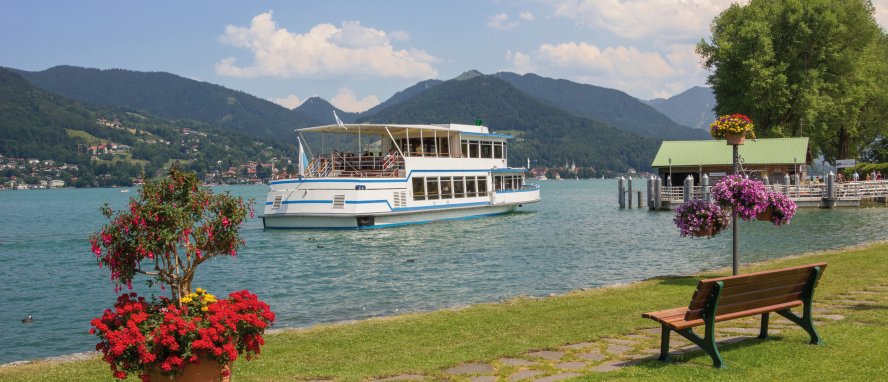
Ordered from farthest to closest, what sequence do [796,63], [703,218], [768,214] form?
1. [796,63]
2. [703,218]
3. [768,214]

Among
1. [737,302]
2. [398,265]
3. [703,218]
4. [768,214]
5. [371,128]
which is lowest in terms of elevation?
[398,265]

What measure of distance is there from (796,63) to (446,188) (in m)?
A: 30.6

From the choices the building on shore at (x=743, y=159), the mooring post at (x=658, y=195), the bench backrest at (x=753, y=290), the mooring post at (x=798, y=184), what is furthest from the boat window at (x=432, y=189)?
the bench backrest at (x=753, y=290)

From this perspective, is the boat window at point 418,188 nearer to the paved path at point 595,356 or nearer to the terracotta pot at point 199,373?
the paved path at point 595,356

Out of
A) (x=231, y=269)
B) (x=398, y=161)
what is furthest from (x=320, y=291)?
(x=398, y=161)

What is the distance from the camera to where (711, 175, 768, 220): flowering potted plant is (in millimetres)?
14242

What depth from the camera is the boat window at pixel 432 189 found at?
1814 inches

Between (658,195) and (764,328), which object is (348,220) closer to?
(658,195)

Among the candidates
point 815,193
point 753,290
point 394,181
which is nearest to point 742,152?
point 815,193

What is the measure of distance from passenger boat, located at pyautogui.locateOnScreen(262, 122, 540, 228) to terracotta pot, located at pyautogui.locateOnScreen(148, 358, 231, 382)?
107ft

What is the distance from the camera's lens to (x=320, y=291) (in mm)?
22828

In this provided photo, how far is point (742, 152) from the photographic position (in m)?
58.8

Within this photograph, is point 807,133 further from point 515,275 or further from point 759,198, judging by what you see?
point 759,198

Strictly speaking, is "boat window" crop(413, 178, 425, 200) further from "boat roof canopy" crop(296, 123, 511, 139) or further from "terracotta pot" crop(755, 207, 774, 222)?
"terracotta pot" crop(755, 207, 774, 222)
